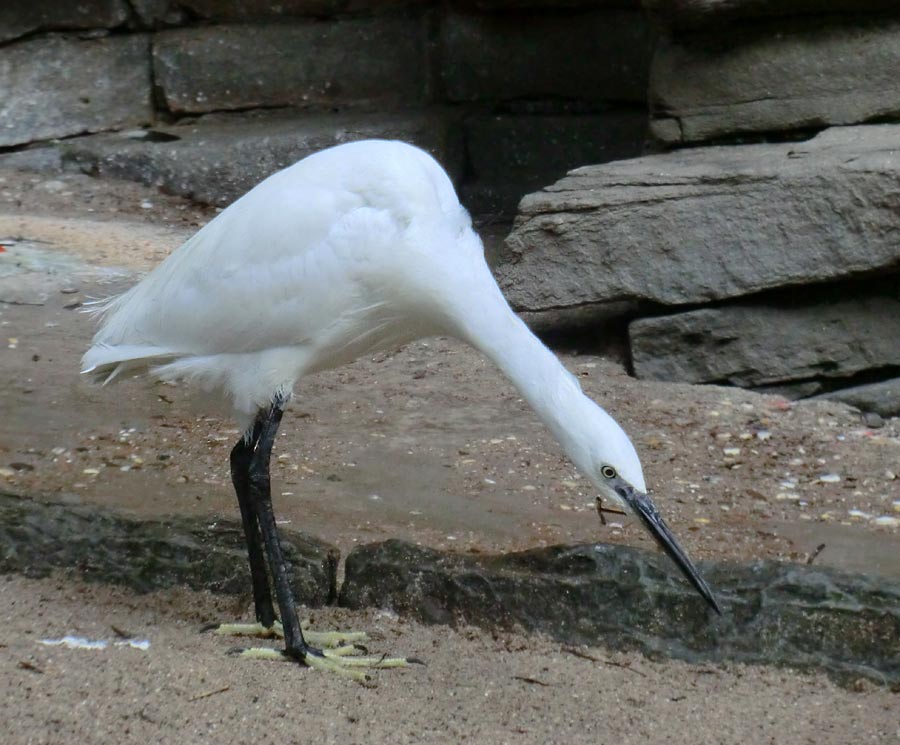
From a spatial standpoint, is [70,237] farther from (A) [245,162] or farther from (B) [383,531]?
(B) [383,531]

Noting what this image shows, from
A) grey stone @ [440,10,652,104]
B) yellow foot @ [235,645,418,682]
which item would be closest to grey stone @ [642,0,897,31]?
grey stone @ [440,10,652,104]

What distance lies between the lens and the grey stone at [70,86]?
8.70m

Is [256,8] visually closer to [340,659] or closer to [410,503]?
[410,503]

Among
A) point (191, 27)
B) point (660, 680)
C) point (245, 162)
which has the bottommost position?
point (660, 680)

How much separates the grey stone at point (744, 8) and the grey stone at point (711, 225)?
55 centimetres

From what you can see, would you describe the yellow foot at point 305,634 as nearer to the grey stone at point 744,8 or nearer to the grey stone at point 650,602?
the grey stone at point 650,602

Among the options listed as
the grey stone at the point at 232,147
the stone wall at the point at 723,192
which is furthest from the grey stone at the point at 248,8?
the stone wall at the point at 723,192

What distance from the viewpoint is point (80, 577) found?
383 centimetres

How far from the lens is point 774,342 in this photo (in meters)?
5.97

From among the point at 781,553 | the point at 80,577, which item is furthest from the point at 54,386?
the point at 781,553

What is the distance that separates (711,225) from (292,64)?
3916mm

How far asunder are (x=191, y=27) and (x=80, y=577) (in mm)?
5776

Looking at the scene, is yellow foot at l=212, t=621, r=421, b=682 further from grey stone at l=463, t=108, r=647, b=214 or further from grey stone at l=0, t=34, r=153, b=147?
grey stone at l=0, t=34, r=153, b=147

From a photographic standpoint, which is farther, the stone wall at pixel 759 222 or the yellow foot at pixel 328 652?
the stone wall at pixel 759 222
